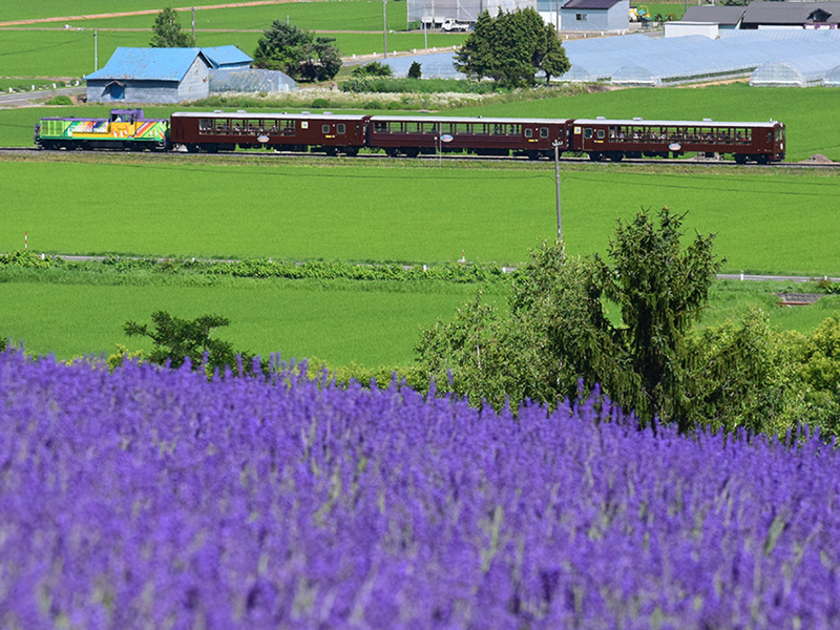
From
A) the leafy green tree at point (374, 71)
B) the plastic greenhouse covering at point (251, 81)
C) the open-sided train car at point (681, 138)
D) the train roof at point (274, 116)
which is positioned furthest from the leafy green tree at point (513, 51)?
the train roof at point (274, 116)

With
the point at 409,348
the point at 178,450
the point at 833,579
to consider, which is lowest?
the point at 409,348

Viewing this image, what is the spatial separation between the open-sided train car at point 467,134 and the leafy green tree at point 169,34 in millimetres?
67701

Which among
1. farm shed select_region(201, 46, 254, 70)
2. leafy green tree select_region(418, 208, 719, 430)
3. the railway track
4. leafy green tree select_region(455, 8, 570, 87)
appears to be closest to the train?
the railway track

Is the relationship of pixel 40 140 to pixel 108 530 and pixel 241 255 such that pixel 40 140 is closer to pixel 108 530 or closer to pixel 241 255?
pixel 241 255

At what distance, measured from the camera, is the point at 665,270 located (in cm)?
2127

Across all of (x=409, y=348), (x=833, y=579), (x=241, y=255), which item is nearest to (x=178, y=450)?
(x=833, y=579)

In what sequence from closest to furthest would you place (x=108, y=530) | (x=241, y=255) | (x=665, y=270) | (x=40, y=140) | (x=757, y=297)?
(x=108, y=530), (x=665, y=270), (x=757, y=297), (x=241, y=255), (x=40, y=140)

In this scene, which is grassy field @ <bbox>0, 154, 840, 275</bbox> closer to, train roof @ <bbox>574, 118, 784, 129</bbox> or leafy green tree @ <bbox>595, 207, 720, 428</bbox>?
train roof @ <bbox>574, 118, 784, 129</bbox>

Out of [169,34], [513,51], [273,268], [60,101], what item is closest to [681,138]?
[273,268]

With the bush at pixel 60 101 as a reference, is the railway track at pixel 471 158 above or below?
below

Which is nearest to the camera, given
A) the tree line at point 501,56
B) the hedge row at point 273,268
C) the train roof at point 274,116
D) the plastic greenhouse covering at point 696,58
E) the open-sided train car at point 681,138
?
the hedge row at point 273,268

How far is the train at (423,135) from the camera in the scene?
3317 inches

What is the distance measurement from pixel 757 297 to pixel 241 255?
944 inches

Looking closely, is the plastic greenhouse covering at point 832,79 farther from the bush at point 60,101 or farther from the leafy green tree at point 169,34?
the bush at point 60,101
